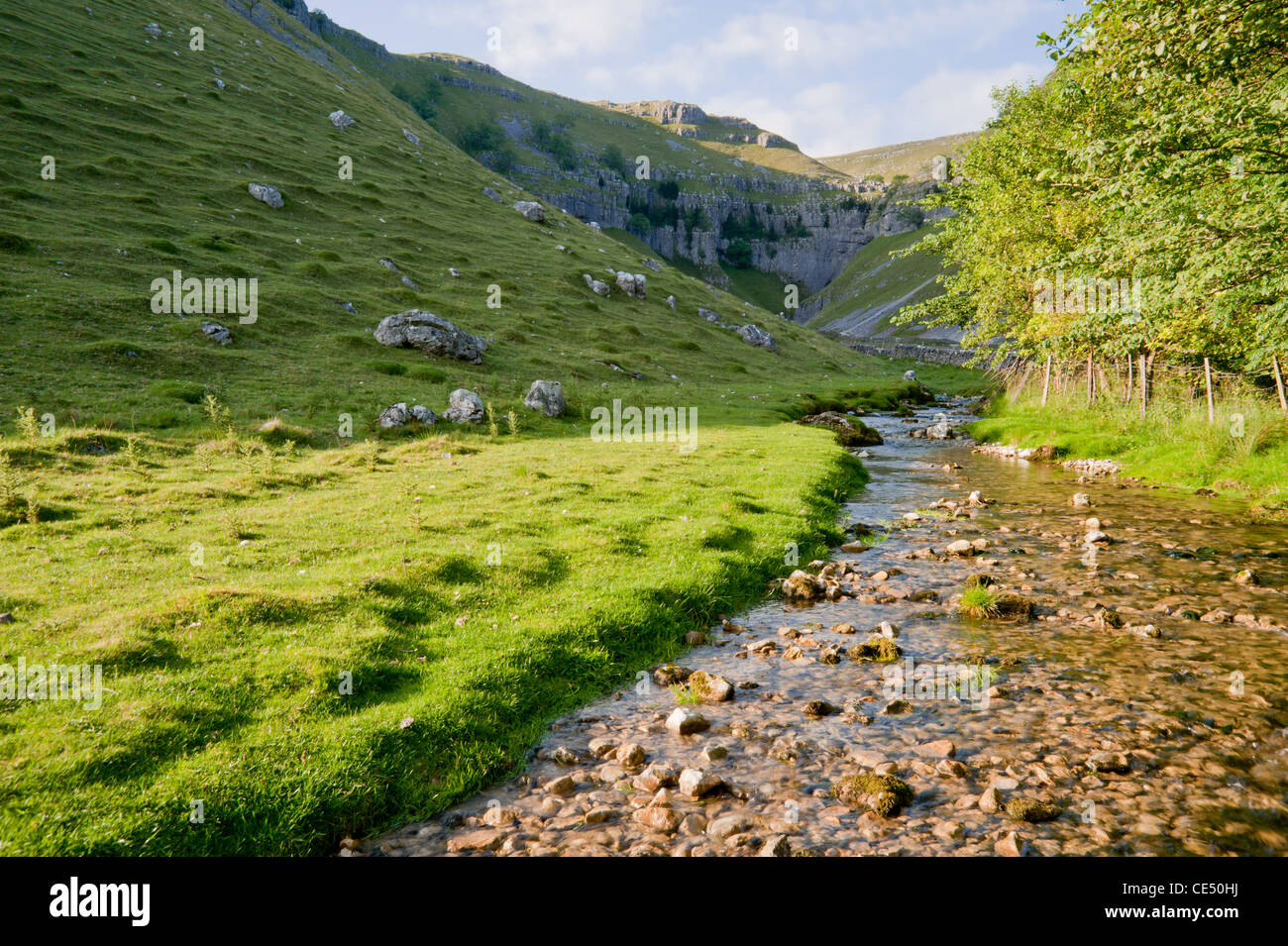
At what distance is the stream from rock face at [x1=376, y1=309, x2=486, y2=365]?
39.2 m

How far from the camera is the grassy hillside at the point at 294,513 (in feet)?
25.4

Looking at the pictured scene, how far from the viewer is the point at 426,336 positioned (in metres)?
47.3

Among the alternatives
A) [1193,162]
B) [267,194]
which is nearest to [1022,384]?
[1193,162]

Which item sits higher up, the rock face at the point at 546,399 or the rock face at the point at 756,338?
the rock face at the point at 756,338

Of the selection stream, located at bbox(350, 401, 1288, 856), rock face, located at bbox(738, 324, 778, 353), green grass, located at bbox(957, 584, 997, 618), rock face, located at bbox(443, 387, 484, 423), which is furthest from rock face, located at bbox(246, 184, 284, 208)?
green grass, located at bbox(957, 584, 997, 618)

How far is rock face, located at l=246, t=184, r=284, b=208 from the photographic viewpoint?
6650 cm

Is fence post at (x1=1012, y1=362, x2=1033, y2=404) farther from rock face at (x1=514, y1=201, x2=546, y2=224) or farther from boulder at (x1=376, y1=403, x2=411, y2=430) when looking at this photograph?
rock face at (x1=514, y1=201, x2=546, y2=224)

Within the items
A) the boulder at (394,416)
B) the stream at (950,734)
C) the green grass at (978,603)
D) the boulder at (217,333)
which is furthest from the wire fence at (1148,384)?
the boulder at (217,333)

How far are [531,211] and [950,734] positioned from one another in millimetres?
113479

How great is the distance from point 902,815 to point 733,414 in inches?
1652

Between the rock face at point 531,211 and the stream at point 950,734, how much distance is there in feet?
346

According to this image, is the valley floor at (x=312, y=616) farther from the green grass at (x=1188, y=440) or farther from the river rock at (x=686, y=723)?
the green grass at (x=1188, y=440)
